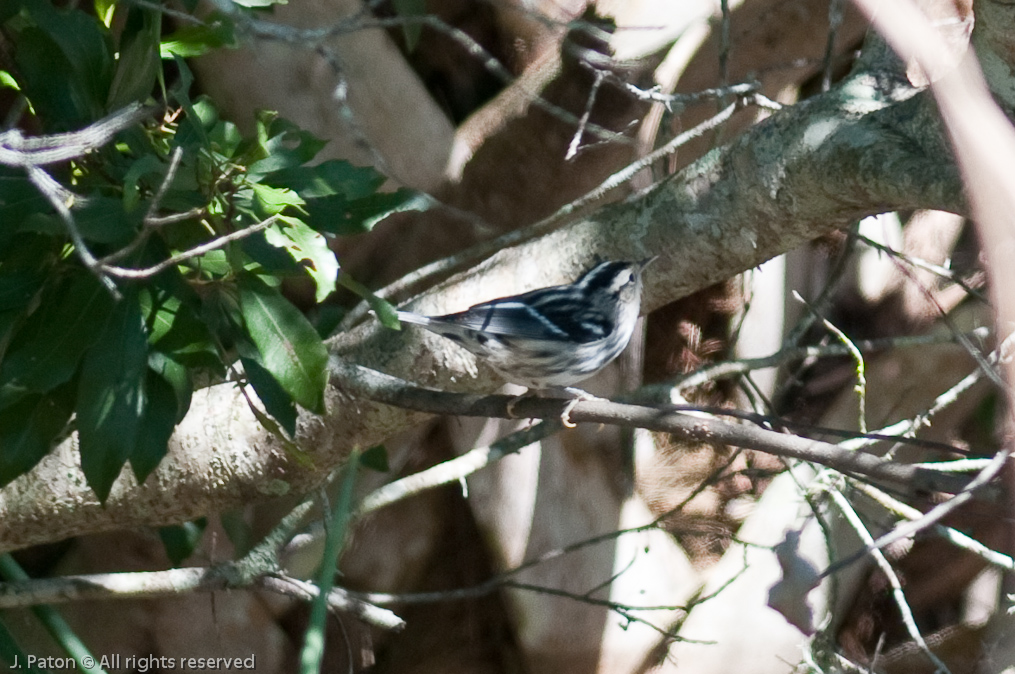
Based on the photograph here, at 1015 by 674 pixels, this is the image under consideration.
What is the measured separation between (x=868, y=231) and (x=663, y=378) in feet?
2.88

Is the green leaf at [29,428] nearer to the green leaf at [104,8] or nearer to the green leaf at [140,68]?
the green leaf at [140,68]

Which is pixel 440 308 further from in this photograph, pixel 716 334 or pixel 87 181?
pixel 716 334

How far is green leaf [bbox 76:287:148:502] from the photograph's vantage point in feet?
5.44

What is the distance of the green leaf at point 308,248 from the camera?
1.60 m

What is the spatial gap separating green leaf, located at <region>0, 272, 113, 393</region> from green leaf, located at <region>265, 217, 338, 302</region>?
35 centimetres

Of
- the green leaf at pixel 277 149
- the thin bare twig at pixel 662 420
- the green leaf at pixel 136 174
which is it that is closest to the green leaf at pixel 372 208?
the green leaf at pixel 277 149

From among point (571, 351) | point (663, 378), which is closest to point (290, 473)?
point (571, 351)

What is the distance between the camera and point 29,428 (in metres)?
1.77

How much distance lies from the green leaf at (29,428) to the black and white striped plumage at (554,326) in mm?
691

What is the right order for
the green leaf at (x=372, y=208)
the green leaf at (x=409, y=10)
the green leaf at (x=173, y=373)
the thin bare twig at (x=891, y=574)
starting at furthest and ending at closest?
the green leaf at (x=409, y=10), the thin bare twig at (x=891, y=574), the green leaf at (x=372, y=208), the green leaf at (x=173, y=373)

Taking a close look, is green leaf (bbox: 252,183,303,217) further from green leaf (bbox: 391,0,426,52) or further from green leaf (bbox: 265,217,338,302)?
green leaf (bbox: 391,0,426,52)

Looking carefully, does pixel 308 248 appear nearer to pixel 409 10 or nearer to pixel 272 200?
pixel 272 200

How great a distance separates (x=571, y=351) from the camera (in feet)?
7.14

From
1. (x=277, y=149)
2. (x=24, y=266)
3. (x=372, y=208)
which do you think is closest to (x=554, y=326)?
(x=372, y=208)
